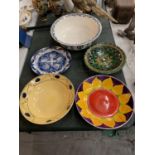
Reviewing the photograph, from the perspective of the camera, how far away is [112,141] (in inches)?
47.6

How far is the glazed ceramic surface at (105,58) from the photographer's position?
2.38ft

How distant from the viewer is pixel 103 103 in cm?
66

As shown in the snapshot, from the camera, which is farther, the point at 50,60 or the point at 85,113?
the point at 50,60

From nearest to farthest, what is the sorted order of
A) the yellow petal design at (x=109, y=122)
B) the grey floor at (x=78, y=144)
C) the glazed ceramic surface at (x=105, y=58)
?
the yellow petal design at (x=109, y=122) < the glazed ceramic surface at (x=105, y=58) < the grey floor at (x=78, y=144)

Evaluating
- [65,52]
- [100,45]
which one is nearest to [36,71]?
[65,52]

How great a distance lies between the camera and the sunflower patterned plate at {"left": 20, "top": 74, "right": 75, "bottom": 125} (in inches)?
24.9

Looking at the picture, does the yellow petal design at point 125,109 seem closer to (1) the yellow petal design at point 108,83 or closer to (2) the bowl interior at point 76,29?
(1) the yellow petal design at point 108,83

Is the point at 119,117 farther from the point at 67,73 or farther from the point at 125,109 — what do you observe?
the point at 67,73

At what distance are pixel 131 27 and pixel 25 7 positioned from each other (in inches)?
20.8

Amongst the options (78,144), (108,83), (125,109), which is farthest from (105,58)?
(78,144)

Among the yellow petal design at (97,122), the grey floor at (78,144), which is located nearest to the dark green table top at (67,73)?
the yellow petal design at (97,122)

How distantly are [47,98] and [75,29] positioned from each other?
0.34 meters

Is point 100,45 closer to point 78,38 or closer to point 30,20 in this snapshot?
point 78,38

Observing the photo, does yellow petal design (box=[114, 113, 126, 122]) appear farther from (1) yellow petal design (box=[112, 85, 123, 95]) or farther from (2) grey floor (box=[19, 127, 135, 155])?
(2) grey floor (box=[19, 127, 135, 155])
